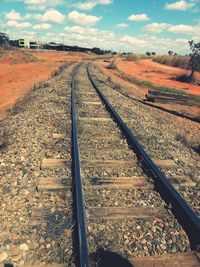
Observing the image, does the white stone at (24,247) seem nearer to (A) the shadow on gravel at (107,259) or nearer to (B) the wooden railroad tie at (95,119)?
(A) the shadow on gravel at (107,259)

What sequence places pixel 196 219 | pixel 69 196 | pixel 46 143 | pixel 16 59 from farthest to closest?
pixel 16 59 < pixel 46 143 < pixel 69 196 < pixel 196 219

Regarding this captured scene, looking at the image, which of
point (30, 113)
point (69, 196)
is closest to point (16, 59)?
point (30, 113)

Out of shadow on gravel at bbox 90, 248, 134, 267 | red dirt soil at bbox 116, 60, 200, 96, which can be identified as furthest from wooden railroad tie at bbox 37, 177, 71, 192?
red dirt soil at bbox 116, 60, 200, 96

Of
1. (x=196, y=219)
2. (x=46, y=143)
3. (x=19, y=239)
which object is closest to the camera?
(x=19, y=239)

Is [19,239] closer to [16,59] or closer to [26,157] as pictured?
[26,157]

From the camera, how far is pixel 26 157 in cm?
668

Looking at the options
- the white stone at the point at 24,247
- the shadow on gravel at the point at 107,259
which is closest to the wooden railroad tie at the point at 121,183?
the shadow on gravel at the point at 107,259

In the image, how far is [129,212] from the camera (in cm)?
475

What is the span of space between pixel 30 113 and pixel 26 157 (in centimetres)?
450

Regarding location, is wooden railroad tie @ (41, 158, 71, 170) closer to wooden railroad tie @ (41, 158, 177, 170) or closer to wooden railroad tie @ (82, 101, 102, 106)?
wooden railroad tie @ (41, 158, 177, 170)

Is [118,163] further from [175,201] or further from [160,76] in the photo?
[160,76]

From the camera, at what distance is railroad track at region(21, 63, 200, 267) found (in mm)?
3893

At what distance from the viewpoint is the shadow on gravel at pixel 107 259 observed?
146 inches

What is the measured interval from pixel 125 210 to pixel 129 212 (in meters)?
0.08
